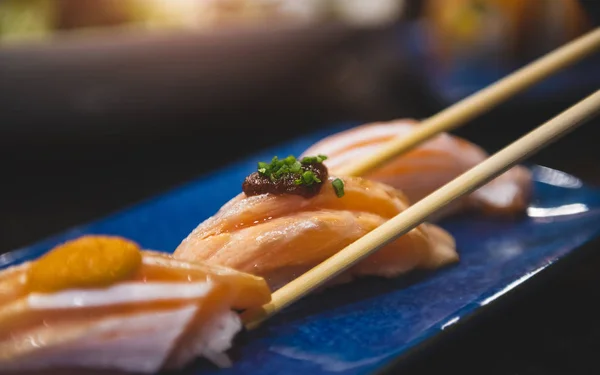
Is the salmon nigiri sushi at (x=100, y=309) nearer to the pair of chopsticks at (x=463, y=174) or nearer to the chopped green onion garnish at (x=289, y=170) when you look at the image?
the pair of chopsticks at (x=463, y=174)

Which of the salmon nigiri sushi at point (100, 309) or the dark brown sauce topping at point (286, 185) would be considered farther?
the dark brown sauce topping at point (286, 185)

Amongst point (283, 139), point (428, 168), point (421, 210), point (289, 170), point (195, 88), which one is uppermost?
point (195, 88)

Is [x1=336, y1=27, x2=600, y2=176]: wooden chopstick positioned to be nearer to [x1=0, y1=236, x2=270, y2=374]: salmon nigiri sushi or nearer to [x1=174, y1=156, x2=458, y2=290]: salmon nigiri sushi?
[x1=174, y1=156, x2=458, y2=290]: salmon nigiri sushi

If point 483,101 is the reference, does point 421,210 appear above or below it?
below

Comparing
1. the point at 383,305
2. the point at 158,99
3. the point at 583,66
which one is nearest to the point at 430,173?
the point at 383,305

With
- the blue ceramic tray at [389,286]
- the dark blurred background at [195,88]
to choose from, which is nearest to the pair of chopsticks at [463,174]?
the blue ceramic tray at [389,286]

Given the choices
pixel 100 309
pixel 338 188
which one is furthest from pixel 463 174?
pixel 100 309

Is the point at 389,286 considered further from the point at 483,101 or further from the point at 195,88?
the point at 195,88
